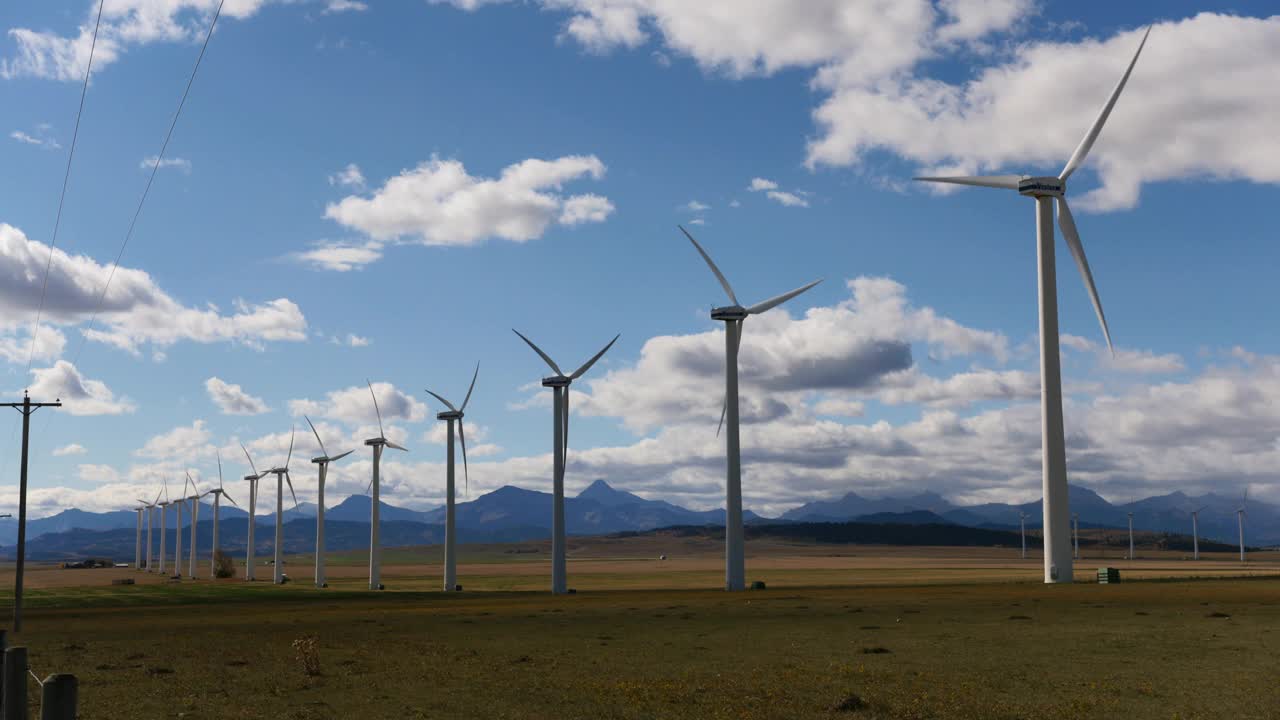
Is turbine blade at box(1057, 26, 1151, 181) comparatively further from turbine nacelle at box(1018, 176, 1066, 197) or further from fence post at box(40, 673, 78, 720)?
fence post at box(40, 673, 78, 720)

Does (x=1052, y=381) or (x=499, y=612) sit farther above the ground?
(x=1052, y=381)

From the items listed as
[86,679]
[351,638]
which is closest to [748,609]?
[351,638]

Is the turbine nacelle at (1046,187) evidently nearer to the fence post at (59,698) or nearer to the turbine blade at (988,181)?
the turbine blade at (988,181)

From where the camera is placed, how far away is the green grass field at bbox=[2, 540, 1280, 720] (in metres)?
27.0

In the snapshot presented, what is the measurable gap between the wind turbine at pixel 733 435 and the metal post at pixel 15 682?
279 ft

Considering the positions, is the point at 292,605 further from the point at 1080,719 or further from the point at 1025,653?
the point at 1080,719

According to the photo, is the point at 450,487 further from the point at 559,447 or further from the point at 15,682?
the point at 15,682

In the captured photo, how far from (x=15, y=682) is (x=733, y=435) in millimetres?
90703

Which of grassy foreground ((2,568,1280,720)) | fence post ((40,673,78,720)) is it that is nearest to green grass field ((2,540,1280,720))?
grassy foreground ((2,568,1280,720))

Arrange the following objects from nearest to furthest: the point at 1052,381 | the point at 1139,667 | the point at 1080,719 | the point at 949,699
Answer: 1. the point at 1080,719
2. the point at 949,699
3. the point at 1139,667
4. the point at 1052,381

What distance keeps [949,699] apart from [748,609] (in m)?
38.2

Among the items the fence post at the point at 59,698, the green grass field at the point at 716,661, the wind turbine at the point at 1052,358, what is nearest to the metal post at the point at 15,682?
the fence post at the point at 59,698

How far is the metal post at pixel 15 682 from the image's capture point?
12820 millimetres

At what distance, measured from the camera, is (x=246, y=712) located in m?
27.1
